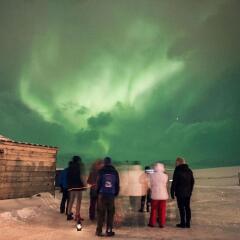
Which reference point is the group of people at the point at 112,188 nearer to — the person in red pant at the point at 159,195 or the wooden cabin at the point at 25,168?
the person in red pant at the point at 159,195

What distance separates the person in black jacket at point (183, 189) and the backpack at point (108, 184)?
1.99 meters

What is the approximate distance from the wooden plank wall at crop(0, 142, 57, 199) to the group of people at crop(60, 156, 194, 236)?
3731mm

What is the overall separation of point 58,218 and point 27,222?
1079mm

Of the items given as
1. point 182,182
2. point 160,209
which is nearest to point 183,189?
point 182,182

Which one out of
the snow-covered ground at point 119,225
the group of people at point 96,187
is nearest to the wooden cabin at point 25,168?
the snow-covered ground at point 119,225

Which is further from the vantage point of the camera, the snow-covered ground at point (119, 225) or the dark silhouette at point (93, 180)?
the dark silhouette at point (93, 180)

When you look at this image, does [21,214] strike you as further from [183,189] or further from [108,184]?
[183,189]

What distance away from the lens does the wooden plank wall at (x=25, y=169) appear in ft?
46.2

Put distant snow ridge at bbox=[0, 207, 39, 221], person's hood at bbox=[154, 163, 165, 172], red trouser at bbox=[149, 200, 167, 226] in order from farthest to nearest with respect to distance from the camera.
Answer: distant snow ridge at bbox=[0, 207, 39, 221] < person's hood at bbox=[154, 163, 165, 172] < red trouser at bbox=[149, 200, 167, 226]

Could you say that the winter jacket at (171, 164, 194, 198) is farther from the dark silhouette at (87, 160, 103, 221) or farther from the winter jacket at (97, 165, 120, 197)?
Answer: the dark silhouette at (87, 160, 103, 221)

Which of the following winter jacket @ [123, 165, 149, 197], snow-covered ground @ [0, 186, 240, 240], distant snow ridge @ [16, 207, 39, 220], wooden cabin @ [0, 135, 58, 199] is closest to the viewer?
snow-covered ground @ [0, 186, 240, 240]

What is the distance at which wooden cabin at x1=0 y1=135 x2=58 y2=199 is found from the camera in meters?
14.1

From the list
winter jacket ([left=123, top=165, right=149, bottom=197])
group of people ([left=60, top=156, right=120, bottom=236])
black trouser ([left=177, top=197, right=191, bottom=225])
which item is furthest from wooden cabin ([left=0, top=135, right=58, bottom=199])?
black trouser ([left=177, top=197, right=191, bottom=225])

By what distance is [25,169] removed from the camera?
608 inches
